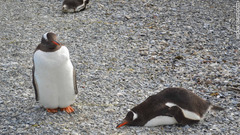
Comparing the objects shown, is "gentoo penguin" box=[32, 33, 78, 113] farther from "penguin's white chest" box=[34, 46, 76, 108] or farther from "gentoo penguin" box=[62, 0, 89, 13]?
"gentoo penguin" box=[62, 0, 89, 13]

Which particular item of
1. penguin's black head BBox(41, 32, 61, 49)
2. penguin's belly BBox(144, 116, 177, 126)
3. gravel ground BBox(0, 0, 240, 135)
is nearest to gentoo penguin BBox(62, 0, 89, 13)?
gravel ground BBox(0, 0, 240, 135)

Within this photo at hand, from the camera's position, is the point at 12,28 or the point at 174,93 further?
the point at 12,28

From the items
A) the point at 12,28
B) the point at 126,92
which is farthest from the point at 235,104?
the point at 12,28

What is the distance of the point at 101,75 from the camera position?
237 inches

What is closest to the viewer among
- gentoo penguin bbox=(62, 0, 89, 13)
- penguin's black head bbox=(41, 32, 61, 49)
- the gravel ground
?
penguin's black head bbox=(41, 32, 61, 49)

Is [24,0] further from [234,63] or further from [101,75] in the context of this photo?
[234,63]

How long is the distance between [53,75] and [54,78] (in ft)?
0.18

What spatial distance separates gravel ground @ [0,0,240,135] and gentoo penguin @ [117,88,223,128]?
0.09 meters

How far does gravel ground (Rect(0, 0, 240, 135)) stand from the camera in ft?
14.5

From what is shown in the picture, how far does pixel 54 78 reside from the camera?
4180 mm

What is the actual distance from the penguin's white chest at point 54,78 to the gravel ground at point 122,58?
0.74 feet

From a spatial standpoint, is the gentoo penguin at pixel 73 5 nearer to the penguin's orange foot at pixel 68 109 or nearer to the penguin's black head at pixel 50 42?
the penguin's orange foot at pixel 68 109

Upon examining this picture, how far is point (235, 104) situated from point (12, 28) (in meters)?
6.07

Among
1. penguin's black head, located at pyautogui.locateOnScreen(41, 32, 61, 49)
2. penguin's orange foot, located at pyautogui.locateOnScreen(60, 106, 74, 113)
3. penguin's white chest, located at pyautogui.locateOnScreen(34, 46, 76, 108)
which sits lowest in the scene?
penguin's orange foot, located at pyautogui.locateOnScreen(60, 106, 74, 113)
